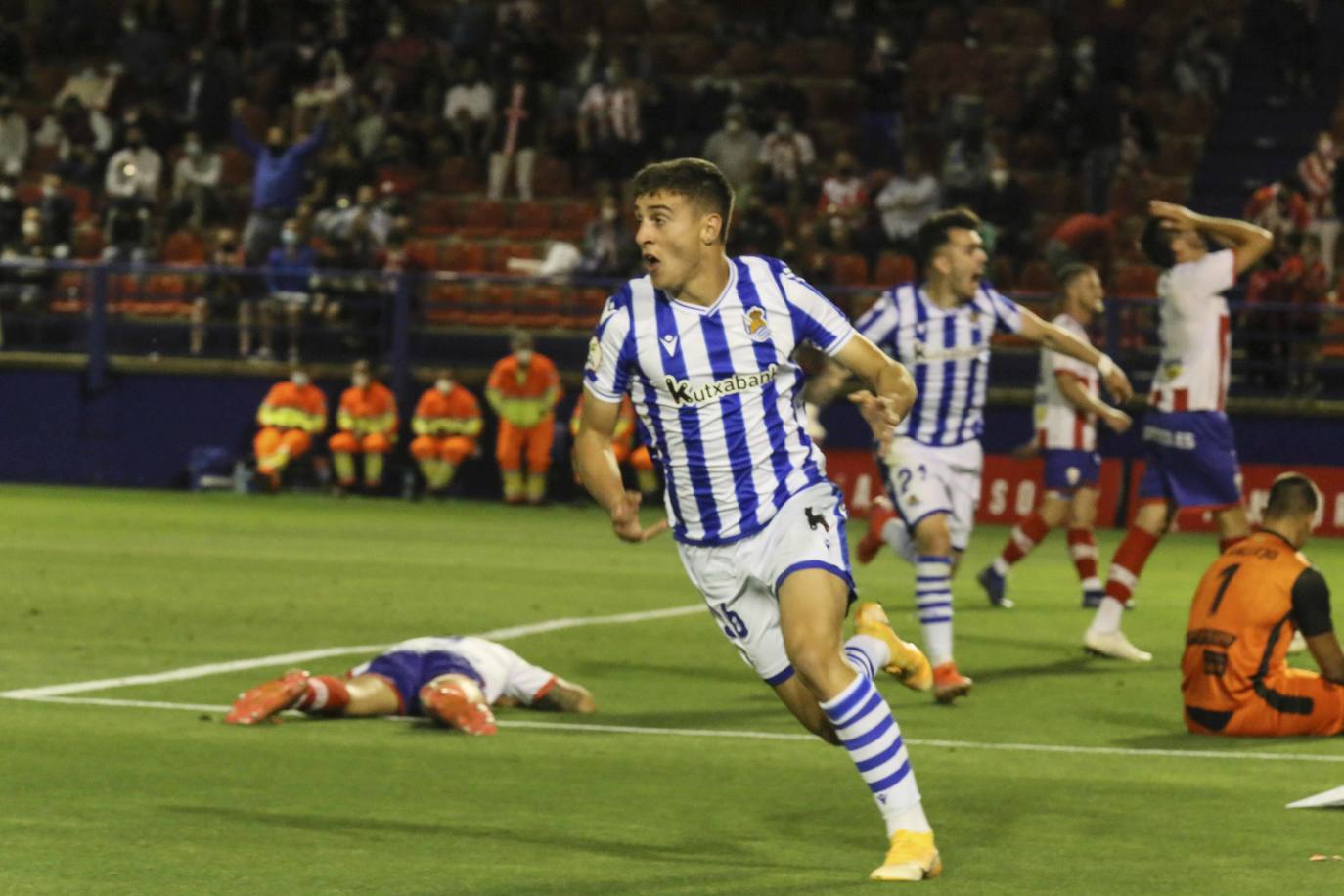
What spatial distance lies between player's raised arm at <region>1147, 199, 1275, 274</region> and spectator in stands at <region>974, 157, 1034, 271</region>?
14.0m

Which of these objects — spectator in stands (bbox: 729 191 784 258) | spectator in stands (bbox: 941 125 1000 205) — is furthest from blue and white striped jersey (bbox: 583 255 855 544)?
spectator in stands (bbox: 941 125 1000 205)

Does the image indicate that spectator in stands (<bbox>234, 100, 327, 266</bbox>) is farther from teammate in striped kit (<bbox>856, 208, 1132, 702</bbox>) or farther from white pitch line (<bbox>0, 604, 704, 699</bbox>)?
teammate in striped kit (<bbox>856, 208, 1132, 702</bbox>)

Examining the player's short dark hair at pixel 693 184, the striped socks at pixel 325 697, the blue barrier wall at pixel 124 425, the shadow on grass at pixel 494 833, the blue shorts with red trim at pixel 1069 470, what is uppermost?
the player's short dark hair at pixel 693 184

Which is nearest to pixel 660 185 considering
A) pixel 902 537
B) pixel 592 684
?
pixel 592 684

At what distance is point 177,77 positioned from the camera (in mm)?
34531

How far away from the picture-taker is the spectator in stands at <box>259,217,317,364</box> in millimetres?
28438

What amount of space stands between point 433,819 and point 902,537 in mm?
5773

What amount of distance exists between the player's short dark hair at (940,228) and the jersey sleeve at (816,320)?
14.2ft

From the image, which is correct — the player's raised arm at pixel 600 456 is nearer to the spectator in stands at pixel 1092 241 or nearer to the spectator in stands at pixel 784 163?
the spectator in stands at pixel 1092 241

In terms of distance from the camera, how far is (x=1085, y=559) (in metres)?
16.2

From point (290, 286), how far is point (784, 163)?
5.91 m

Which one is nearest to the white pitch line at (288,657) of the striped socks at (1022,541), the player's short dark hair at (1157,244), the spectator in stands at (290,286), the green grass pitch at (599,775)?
the green grass pitch at (599,775)

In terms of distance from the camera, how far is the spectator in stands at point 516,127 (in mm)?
31438

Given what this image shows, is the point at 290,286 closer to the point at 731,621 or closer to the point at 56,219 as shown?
the point at 56,219
